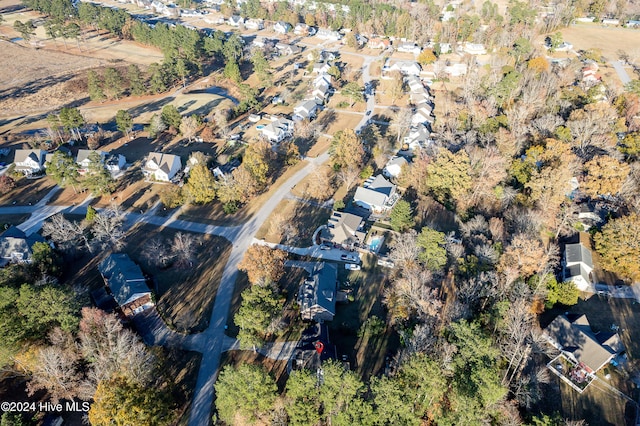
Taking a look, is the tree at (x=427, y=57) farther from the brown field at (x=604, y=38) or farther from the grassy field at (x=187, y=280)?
the grassy field at (x=187, y=280)

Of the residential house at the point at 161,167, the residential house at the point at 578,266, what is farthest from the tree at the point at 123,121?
the residential house at the point at 578,266

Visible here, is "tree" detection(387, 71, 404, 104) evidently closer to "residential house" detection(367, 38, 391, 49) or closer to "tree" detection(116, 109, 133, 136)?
"residential house" detection(367, 38, 391, 49)

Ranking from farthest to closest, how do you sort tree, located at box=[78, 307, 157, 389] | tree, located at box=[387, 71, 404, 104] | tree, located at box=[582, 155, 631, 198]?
tree, located at box=[387, 71, 404, 104]
tree, located at box=[582, 155, 631, 198]
tree, located at box=[78, 307, 157, 389]

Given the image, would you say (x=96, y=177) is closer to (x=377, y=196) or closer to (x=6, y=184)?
(x=6, y=184)

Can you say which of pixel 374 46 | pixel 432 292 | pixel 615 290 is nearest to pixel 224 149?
pixel 432 292

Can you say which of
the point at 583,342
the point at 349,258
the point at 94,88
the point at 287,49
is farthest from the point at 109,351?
the point at 287,49

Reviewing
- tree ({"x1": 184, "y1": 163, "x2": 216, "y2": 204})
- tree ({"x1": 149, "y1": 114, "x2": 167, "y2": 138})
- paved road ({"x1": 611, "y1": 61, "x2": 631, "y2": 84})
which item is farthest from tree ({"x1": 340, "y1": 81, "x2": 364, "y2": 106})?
paved road ({"x1": 611, "y1": 61, "x2": 631, "y2": 84})

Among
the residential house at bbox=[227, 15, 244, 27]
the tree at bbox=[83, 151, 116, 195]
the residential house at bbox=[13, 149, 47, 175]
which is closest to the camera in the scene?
the tree at bbox=[83, 151, 116, 195]
